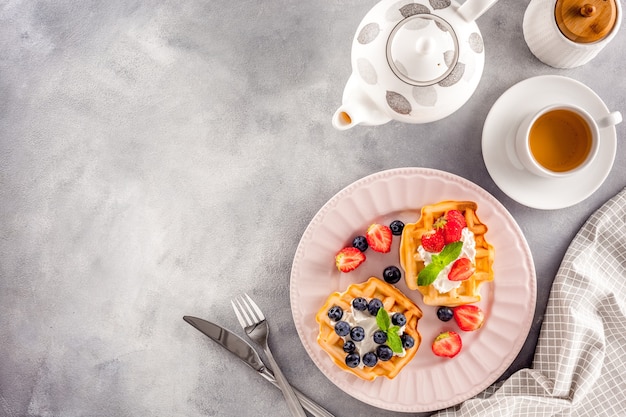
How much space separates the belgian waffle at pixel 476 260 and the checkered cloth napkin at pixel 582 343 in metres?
0.36

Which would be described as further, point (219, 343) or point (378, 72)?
point (219, 343)

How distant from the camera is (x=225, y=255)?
208 centimetres

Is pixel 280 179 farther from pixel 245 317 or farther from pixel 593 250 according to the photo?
pixel 593 250

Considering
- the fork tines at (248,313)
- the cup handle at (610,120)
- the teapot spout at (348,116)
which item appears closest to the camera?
the teapot spout at (348,116)

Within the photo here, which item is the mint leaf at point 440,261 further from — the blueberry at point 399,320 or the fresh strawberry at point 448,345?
the fresh strawberry at point 448,345

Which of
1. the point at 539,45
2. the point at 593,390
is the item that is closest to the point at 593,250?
the point at 593,390

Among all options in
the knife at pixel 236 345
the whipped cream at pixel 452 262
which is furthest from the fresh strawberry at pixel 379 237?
the knife at pixel 236 345

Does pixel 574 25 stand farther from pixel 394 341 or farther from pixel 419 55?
pixel 394 341

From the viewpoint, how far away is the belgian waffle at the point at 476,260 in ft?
5.92

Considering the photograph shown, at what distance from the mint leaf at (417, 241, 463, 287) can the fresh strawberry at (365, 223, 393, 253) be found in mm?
213

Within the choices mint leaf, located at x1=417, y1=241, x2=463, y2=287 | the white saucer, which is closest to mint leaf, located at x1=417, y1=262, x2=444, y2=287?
mint leaf, located at x1=417, y1=241, x2=463, y2=287

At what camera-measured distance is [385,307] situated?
1.83 m

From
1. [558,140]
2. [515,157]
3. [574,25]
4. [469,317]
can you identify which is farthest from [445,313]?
[574,25]

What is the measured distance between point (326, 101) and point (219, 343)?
3.27ft
